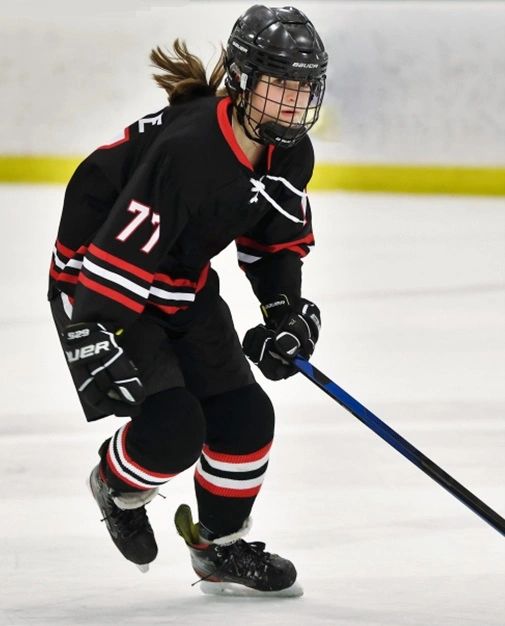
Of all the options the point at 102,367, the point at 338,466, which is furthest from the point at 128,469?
the point at 338,466

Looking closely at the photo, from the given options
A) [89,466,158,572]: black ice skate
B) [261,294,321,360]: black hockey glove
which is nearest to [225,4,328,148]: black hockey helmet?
[261,294,321,360]: black hockey glove

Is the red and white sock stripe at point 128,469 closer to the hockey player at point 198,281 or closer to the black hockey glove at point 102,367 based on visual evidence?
the hockey player at point 198,281

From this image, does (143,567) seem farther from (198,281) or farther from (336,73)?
(336,73)

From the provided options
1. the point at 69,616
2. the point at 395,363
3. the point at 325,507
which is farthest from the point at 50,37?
the point at 69,616

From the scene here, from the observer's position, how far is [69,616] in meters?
2.36

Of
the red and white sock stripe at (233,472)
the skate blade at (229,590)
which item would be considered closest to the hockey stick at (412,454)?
the red and white sock stripe at (233,472)

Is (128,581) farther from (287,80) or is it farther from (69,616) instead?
(287,80)

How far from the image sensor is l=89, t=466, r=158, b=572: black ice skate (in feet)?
8.00

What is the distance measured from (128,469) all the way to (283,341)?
0.35 m

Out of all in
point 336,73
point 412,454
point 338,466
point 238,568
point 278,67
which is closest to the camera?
point 278,67

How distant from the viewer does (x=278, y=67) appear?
2.19m

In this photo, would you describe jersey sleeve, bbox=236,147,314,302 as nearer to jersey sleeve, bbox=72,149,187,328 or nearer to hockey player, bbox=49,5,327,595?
hockey player, bbox=49,5,327,595

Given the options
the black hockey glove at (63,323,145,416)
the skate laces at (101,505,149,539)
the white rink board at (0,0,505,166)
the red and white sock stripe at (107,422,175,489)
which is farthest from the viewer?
the white rink board at (0,0,505,166)

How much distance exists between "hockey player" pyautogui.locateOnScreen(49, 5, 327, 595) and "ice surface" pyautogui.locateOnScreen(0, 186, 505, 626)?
0.42ft
